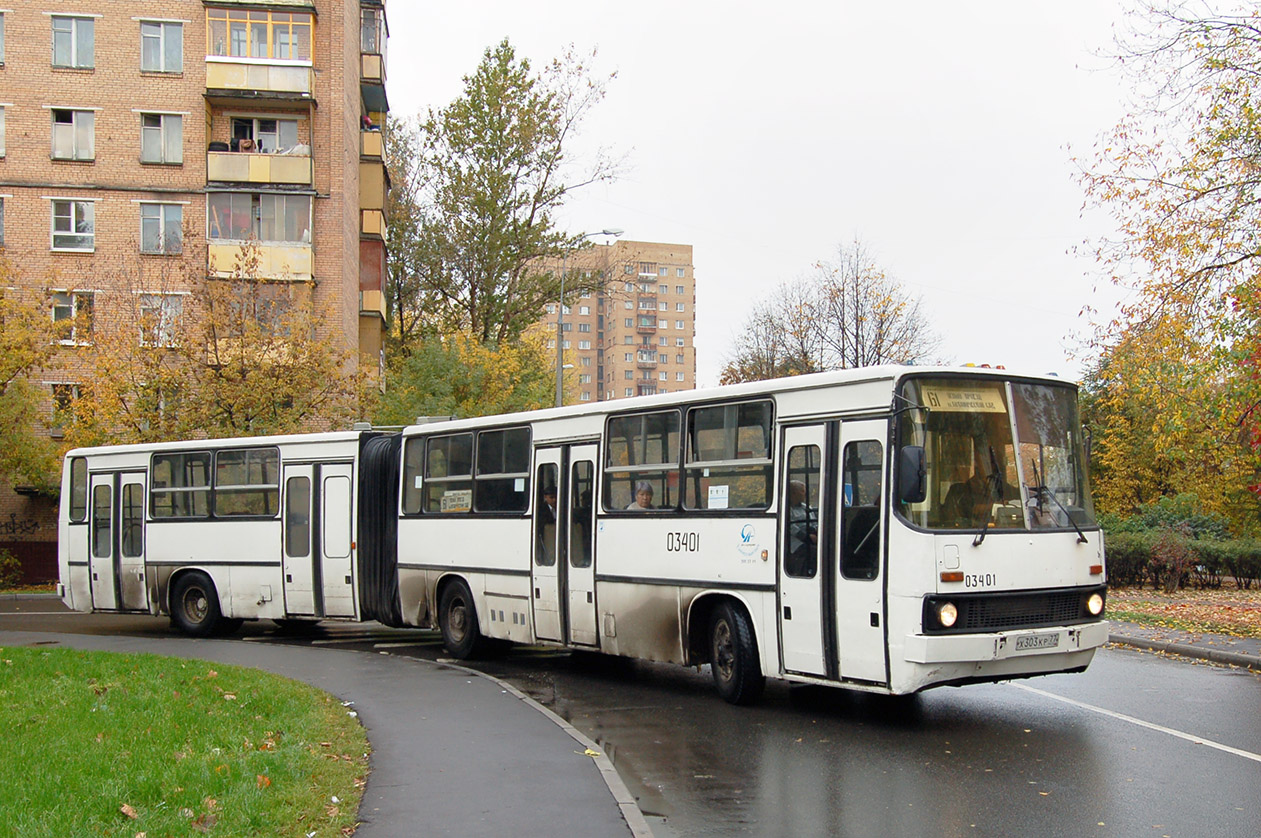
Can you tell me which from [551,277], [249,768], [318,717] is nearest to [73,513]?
[318,717]

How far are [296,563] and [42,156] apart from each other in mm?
29658

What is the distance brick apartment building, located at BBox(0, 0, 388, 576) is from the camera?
4147cm

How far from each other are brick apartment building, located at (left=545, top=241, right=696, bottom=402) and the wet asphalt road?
150165mm

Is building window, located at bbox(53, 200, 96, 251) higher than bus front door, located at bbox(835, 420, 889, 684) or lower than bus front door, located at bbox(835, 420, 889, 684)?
higher

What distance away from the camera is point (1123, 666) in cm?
1473

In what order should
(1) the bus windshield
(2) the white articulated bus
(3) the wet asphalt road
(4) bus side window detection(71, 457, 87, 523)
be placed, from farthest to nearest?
(4) bus side window detection(71, 457, 87, 523)
(1) the bus windshield
(2) the white articulated bus
(3) the wet asphalt road

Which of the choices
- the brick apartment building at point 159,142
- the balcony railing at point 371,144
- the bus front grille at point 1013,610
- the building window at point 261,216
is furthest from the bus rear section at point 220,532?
the balcony railing at point 371,144

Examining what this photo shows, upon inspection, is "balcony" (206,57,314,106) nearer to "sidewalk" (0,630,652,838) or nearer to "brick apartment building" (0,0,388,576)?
"brick apartment building" (0,0,388,576)

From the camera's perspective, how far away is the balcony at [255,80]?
136 feet

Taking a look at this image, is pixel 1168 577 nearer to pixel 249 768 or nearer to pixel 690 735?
pixel 690 735

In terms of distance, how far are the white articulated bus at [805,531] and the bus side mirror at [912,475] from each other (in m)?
0.02

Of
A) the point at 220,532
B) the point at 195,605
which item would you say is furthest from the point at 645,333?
the point at 220,532

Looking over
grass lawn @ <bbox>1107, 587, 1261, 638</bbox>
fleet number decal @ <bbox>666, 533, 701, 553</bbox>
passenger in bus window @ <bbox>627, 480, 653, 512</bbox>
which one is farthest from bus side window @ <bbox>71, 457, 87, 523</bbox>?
grass lawn @ <bbox>1107, 587, 1261, 638</bbox>

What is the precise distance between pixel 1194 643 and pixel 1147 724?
6.72 meters
